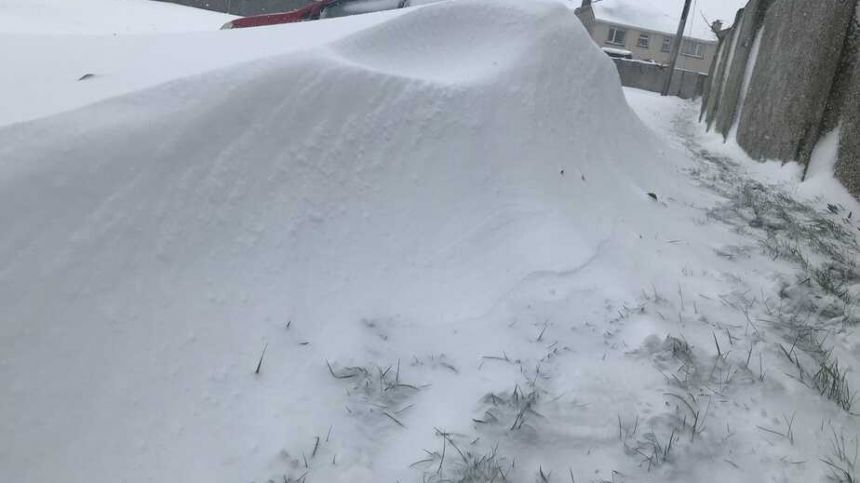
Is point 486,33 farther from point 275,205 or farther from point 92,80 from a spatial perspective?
point 92,80

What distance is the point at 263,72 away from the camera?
2713 millimetres

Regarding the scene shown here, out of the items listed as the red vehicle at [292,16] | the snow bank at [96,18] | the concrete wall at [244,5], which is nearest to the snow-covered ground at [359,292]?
the red vehicle at [292,16]

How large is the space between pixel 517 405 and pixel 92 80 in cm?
220

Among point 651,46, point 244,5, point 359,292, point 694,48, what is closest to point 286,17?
point 359,292

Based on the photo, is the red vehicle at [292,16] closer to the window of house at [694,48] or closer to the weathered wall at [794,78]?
the weathered wall at [794,78]

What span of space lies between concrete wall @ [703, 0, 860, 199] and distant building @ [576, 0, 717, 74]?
122ft

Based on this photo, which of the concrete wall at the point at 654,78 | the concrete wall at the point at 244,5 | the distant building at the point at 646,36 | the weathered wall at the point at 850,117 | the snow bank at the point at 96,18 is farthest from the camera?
the distant building at the point at 646,36

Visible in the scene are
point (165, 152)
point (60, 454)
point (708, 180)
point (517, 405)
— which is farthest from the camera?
point (708, 180)

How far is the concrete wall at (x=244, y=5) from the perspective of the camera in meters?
21.2

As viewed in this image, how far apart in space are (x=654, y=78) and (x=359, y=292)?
78.4 feet

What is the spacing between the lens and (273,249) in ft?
7.96

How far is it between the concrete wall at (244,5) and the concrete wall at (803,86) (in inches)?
742

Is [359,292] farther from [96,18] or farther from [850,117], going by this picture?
[96,18]

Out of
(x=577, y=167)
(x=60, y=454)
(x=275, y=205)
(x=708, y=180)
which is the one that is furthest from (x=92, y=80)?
(x=708, y=180)
